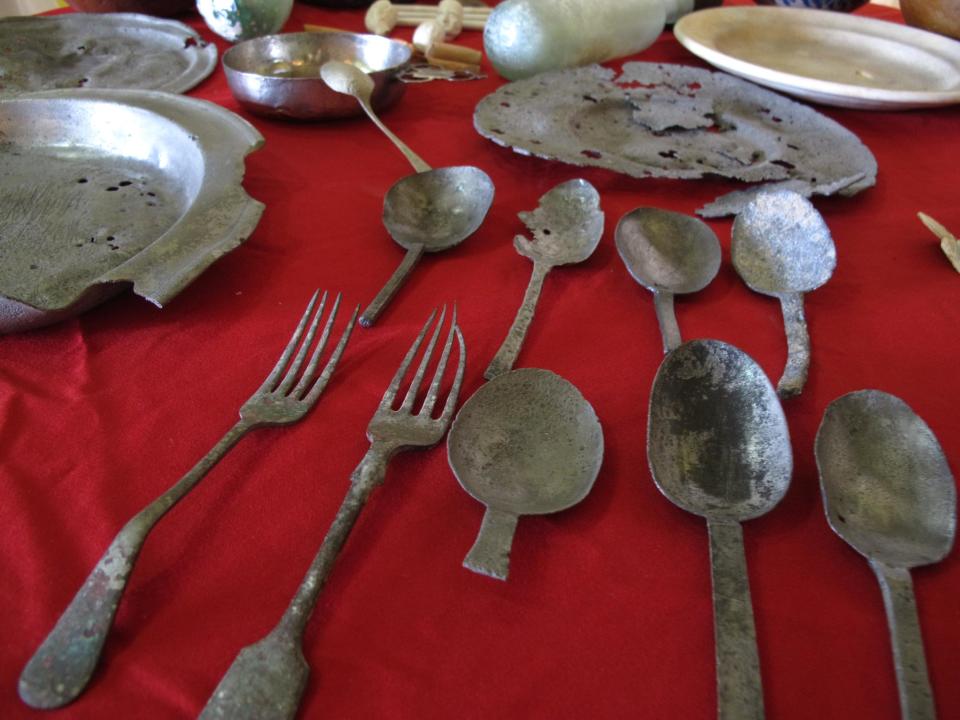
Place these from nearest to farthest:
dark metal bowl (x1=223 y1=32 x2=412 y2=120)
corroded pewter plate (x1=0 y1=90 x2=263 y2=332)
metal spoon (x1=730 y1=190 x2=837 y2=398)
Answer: corroded pewter plate (x1=0 y1=90 x2=263 y2=332) → metal spoon (x1=730 y1=190 x2=837 y2=398) → dark metal bowl (x1=223 y1=32 x2=412 y2=120)

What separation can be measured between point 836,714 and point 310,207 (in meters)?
0.72

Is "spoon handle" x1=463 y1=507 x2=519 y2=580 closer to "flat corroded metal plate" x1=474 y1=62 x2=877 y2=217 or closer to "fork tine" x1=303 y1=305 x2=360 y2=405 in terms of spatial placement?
"fork tine" x1=303 y1=305 x2=360 y2=405

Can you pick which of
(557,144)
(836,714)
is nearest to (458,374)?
(836,714)

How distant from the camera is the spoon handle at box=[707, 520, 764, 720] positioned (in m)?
0.35

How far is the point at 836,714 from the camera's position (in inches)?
13.9

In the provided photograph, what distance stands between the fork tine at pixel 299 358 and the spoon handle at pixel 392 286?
0.14ft

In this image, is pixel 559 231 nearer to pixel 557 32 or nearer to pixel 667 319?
pixel 667 319

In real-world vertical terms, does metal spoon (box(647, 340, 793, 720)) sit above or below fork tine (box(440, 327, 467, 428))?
above

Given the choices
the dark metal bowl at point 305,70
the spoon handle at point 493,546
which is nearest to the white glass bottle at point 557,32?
the dark metal bowl at point 305,70

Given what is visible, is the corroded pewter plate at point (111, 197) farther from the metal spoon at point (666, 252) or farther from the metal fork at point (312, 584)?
the metal spoon at point (666, 252)

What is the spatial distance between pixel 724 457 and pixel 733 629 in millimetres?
142

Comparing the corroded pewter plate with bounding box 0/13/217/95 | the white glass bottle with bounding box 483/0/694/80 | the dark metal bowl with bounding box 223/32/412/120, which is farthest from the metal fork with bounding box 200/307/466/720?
the corroded pewter plate with bounding box 0/13/217/95

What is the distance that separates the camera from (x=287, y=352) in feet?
1.86

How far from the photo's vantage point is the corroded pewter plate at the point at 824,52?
1.00 m
